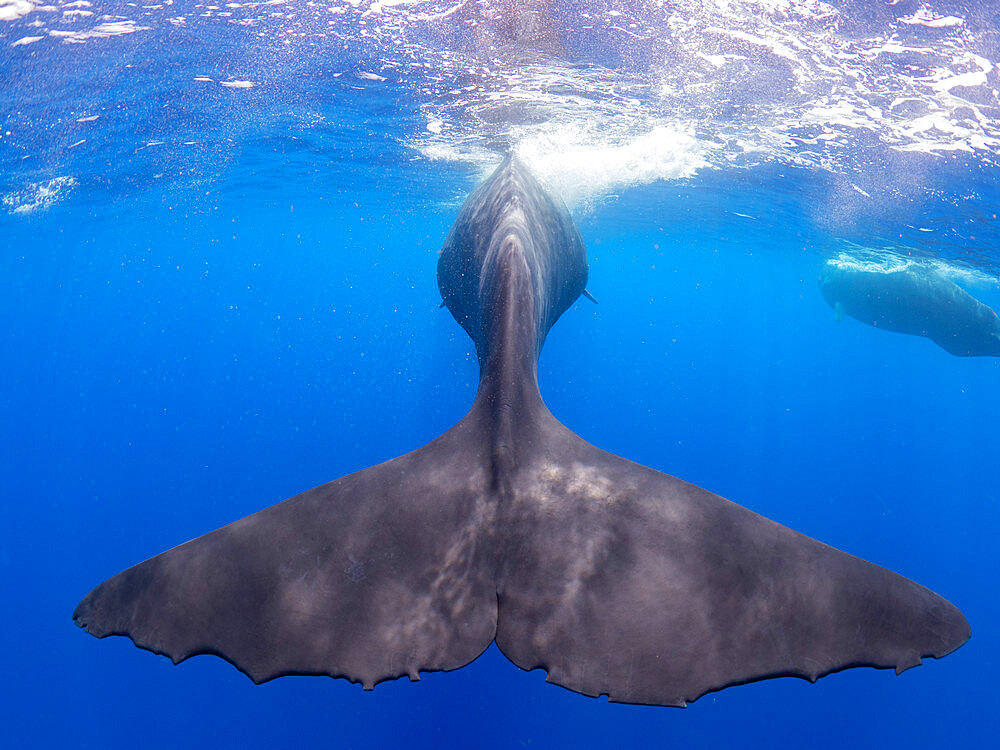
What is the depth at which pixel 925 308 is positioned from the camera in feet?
56.6

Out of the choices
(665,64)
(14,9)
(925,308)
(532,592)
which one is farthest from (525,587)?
(925,308)

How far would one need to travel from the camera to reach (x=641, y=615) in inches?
121

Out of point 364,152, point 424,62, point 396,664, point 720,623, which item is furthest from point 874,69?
point 364,152

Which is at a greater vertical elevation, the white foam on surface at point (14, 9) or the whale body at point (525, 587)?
the white foam on surface at point (14, 9)

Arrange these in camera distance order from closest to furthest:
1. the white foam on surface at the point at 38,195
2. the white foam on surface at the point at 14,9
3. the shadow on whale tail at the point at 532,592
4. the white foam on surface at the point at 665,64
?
the shadow on whale tail at the point at 532,592 < the white foam on surface at the point at 665,64 < the white foam on surface at the point at 14,9 < the white foam on surface at the point at 38,195

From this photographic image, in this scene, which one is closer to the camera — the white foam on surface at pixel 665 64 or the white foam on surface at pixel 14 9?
the white foam on surface at pixel 665 64

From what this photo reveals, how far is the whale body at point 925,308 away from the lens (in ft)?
54.8

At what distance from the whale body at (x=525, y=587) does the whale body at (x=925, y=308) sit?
1730 centimetres

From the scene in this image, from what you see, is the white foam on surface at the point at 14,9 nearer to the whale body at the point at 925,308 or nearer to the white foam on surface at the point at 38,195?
the white foam on surface at the point at 38,195

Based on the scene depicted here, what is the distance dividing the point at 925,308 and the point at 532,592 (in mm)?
18754

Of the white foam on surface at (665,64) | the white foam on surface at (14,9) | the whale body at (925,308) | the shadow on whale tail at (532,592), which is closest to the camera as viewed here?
the shadow on whale tail at (532,592)

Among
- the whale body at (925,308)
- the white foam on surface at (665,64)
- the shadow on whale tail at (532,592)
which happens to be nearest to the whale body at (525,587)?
the shadow on whale tail at (532,592)

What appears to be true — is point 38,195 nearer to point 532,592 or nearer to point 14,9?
point 14,9

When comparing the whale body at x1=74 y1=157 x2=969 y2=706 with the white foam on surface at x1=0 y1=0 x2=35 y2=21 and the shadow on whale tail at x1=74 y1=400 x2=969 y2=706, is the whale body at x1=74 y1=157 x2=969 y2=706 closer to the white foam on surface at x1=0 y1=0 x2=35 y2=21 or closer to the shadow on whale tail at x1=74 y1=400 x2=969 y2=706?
the shadow on whale tail at x1=74 y1=400 x2=969 y2=706
